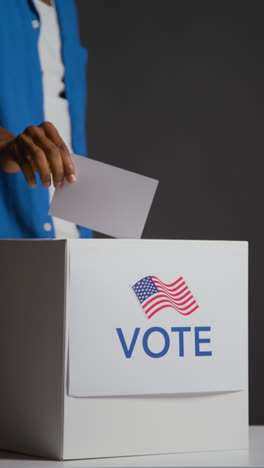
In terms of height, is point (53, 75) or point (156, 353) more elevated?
point (53, 75)

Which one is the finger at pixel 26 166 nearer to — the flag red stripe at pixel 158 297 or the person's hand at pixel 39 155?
the person's hand at pixel 39 155

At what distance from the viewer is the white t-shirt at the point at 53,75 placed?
1.48 m

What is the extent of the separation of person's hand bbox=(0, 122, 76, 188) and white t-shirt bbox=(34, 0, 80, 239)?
0.30 m

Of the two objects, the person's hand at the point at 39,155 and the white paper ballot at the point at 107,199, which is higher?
the person's hand at the point at 39,155

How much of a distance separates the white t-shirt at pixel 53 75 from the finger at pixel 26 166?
34 centimetres

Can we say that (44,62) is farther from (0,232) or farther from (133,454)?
(133,454)

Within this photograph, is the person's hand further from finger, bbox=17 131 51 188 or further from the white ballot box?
the white ballot box

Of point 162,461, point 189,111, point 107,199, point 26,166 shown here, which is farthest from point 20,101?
point 189,111

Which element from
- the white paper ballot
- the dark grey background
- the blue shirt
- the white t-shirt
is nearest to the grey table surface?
the white paper ballot

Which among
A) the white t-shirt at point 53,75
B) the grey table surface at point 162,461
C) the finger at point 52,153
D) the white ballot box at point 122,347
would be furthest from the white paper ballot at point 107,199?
the white t-shirt at point 53,75

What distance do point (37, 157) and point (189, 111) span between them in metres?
1.22

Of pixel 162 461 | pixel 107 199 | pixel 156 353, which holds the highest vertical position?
pixel 107 199

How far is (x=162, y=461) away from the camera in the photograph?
2.82ft

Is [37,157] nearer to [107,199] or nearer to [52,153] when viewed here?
[52,153]
